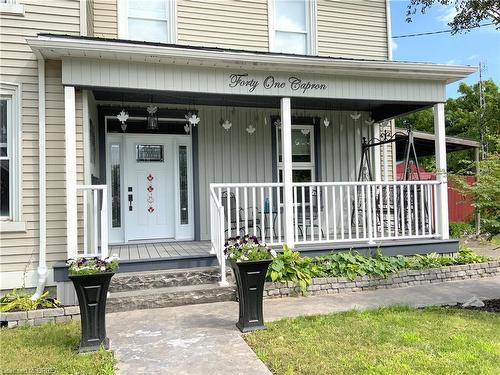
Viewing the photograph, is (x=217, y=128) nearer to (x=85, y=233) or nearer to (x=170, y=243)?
(x=170, y=243)

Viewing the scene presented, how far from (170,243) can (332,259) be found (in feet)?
9.72

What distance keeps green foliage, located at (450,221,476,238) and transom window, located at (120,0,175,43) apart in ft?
32.1

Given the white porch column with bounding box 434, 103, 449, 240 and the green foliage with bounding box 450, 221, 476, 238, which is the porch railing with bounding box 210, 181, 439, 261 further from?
the green foliage with bounding box 450, 221, 476, 238

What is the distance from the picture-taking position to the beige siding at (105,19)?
25.4ft

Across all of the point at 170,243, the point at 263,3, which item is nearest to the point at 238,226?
the point at 170,243

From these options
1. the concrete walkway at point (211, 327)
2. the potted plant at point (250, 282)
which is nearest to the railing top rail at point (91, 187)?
the concrete walkway at point (211, 327)

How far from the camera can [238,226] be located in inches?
311

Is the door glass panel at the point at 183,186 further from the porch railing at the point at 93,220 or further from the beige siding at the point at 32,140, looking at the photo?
the beige siding at the point at 32,140

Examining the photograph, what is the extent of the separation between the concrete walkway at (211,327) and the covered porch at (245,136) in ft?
2.85

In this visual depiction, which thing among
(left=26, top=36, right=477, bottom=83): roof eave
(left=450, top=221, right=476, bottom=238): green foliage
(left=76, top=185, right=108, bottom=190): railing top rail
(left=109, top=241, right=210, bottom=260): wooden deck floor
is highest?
(left=26, top=36, right=477, bottom=83): roof eave

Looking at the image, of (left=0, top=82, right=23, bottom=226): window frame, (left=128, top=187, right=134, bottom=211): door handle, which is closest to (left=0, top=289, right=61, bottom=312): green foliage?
(left=0, top=82, right=23, bottom=226): window frame

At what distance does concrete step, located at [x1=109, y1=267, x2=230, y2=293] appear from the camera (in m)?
5.64

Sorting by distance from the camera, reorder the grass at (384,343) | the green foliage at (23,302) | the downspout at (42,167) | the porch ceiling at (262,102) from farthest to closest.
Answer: the porch ceiling at (262,102) < the downspout at (42,167) < the green foliage at (23,302) < the grass at (384,343)

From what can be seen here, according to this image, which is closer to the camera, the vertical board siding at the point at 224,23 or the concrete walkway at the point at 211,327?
the concrete walkway at the point at 211,327
